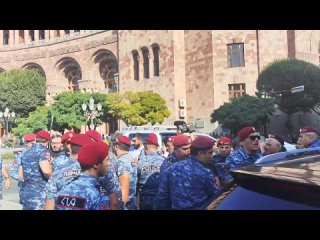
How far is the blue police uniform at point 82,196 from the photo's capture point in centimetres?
297

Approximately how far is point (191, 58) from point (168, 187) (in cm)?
3472

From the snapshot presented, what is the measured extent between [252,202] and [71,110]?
3544 centimetres

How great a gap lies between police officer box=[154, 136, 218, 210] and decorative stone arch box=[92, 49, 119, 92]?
1699 inches

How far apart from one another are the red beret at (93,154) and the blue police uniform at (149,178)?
2.55 metres

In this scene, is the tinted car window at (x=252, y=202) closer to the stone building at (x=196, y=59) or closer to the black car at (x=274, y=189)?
the black car at (x=274, y=189)

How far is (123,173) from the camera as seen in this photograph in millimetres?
5086

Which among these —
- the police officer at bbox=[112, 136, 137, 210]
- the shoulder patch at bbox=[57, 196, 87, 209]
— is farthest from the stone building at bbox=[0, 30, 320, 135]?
the shoulder patch at bbox=[57, 196, 87, 209]

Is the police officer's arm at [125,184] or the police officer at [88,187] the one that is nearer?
the police officer at [88,187]

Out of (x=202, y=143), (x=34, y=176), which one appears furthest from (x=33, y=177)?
(x=202, y=143)

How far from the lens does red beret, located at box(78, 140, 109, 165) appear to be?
3.22 metres

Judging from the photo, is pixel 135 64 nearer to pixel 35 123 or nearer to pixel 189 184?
pixel 35 123

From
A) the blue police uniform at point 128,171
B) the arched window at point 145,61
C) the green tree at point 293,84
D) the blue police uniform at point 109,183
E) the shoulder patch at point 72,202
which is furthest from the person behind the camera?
the arched window at point 145,61

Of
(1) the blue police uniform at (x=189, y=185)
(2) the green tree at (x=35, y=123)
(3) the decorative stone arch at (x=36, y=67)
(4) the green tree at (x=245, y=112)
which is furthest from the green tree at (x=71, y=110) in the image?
(1) the blue police uniform at (x=189, y=185)

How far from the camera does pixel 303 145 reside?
695 centimetres
